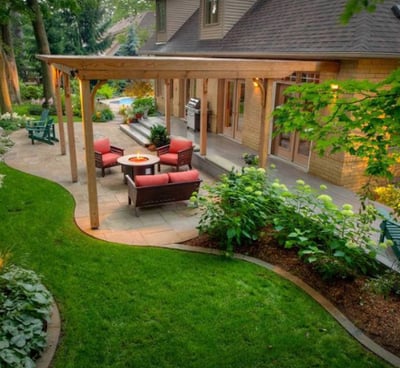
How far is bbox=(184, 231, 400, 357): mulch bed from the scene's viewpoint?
4504mm

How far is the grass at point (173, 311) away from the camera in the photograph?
415cm

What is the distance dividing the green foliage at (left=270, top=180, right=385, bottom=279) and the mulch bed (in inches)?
6.1

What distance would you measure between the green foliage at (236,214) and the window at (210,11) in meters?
10.2

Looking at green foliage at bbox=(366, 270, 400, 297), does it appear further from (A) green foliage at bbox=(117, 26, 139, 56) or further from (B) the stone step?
(A) green foliage at bbox=(117, 26, 139, 56)

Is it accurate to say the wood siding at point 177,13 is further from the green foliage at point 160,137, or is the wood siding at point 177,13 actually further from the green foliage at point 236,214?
the green foliage at point 236,214

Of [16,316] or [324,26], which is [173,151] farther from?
[16,316]

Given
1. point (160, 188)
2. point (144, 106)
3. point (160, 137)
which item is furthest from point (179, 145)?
point (144, 106)

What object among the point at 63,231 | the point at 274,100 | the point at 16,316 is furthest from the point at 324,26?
the point at 16,316

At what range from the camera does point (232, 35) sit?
1373 centimetres

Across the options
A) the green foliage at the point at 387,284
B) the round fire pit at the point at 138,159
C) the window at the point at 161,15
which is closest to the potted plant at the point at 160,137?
the round fire pit at the point at 138,159

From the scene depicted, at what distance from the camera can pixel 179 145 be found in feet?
37.0

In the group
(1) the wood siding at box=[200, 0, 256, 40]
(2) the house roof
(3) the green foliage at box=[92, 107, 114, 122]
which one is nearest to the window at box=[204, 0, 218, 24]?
(1) the wood siding at box=[200, 0, 256, 40]

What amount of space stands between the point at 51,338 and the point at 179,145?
765 cm

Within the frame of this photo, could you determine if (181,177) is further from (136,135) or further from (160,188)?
(136,135)
